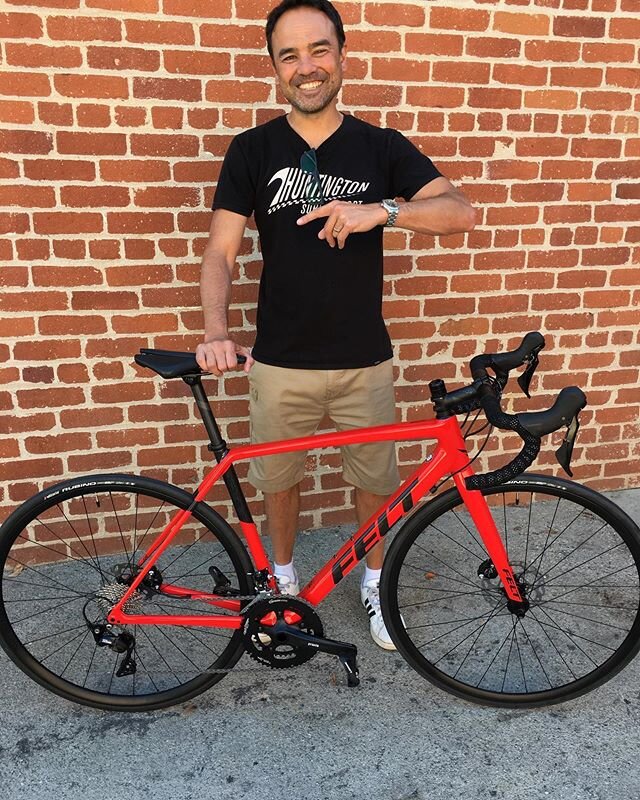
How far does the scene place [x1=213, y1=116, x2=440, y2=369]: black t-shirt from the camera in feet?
7.86

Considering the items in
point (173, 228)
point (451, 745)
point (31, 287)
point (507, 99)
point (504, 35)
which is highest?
point (504, 35)

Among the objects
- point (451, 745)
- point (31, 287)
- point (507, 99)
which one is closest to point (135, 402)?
point (31, 287)

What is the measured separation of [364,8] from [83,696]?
116 inches

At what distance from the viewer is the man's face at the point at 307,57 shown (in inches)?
89.3

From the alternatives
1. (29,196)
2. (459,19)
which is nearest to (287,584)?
(29,196)

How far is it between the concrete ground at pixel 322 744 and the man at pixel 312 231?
0.39 metres

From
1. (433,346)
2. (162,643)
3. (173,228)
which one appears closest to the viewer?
(162,643)

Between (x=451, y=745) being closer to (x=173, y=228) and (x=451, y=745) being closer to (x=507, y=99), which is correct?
(x=173, y=228)

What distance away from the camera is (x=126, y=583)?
2.34 metres

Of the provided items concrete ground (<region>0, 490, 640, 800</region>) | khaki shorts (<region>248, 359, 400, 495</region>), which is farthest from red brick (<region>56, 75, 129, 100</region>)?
concrete ground (<region>0, 490, 640, 800</region>)

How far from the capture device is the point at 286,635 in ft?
7.69

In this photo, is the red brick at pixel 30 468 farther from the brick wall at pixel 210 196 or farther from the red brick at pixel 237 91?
the red brick at pixel 237 91

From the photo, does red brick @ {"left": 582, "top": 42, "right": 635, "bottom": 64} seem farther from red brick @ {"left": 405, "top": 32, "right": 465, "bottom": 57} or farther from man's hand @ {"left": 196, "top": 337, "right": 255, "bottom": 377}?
man's hand @ {"left": 196, "top": 337, "right": 255, "bottom": 377}

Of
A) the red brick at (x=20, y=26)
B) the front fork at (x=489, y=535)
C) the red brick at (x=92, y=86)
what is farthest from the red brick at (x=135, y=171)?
the front fork at (x=489, y=535)
